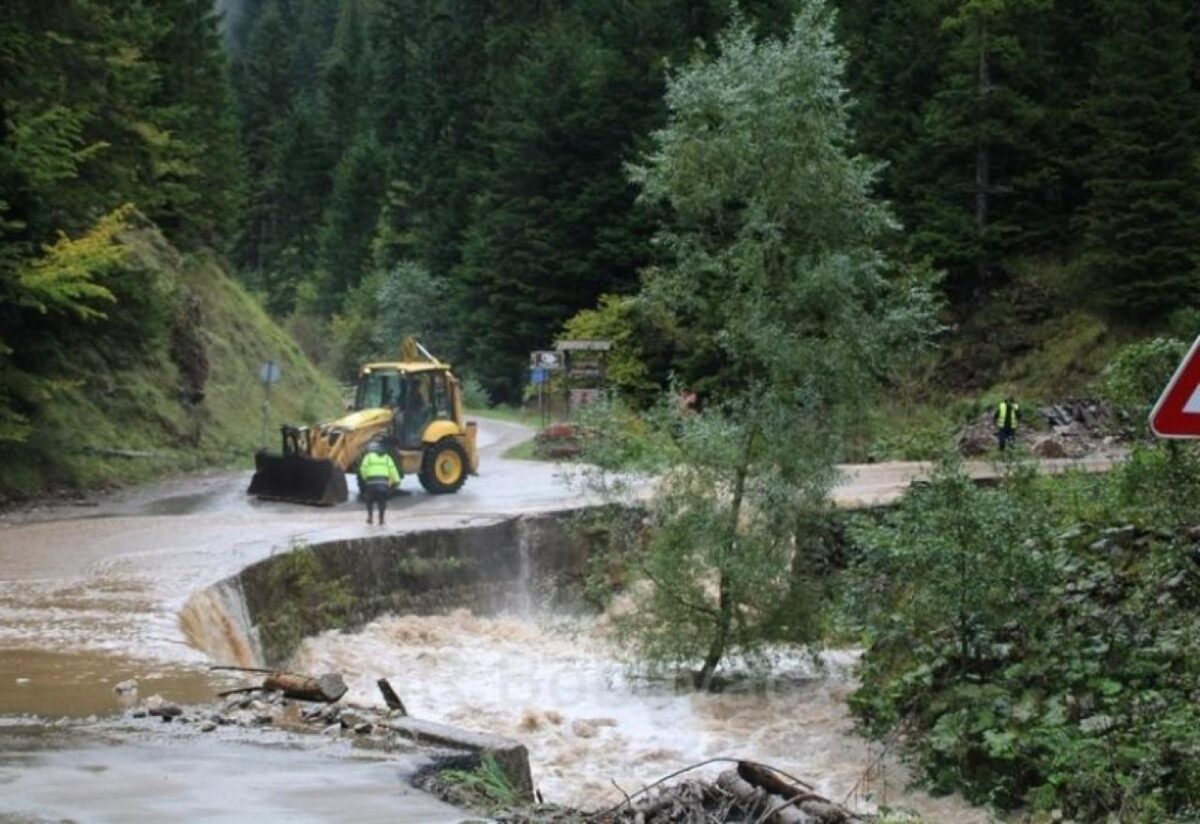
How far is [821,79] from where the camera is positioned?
18500 mm

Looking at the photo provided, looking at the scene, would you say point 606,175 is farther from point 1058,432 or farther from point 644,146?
point 1058,432

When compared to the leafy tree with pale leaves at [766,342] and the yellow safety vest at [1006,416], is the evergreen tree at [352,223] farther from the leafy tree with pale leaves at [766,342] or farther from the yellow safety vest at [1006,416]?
the leafy tree with pale leaves at [766,342]

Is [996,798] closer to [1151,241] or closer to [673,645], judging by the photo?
[673,645]

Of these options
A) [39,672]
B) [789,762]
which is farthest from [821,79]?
[39,672]

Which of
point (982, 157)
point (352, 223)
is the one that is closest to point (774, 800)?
point (982, 157)

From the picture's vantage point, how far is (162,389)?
3534 cm

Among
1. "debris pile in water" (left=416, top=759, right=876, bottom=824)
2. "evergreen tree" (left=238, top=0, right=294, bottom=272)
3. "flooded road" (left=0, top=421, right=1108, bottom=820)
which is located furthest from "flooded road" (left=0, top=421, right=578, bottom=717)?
"evergreen tree" (left=238, top=0, right=294, bottom=272)

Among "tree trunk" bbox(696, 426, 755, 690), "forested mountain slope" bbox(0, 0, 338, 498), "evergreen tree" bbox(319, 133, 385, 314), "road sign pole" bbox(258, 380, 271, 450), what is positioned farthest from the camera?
"evergreen tree" bbox(319, 133, 385, 314)

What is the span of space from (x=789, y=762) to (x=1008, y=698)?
258 cm

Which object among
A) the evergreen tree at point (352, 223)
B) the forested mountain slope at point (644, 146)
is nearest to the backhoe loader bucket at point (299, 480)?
the forested mountain slope at point (644, 146)

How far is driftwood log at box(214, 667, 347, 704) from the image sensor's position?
11.5 metres

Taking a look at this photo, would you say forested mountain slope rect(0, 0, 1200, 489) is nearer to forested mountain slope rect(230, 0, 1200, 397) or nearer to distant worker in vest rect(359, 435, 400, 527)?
forested mountain slope rect(230, 0, 1200, 397)

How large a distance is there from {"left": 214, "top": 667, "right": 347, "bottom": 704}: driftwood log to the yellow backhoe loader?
56.1 feet

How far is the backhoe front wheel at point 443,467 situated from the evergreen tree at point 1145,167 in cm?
1897
